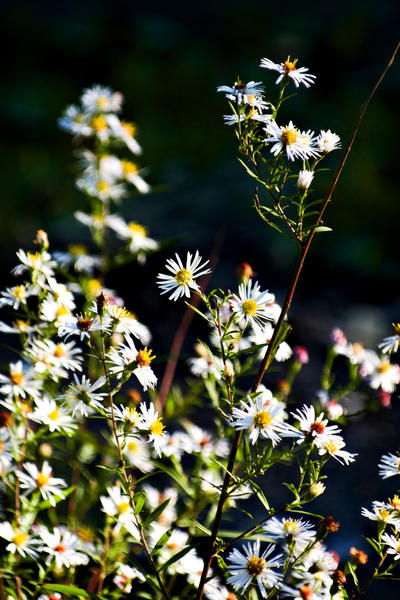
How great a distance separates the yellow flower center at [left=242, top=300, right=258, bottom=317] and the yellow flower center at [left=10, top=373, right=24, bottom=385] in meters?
0.29

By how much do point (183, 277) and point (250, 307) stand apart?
7 centimetres

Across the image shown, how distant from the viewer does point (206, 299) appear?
627 mm

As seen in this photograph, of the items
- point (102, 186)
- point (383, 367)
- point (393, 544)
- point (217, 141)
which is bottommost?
point (393, 544)

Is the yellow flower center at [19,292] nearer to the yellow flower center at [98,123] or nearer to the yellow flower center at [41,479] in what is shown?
the yellow flower center at [41,479]

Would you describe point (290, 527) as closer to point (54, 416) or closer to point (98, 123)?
point (54, 416)

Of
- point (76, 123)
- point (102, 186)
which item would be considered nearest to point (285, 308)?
point (102, 186)

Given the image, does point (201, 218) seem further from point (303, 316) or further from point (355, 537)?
point (355, 537)

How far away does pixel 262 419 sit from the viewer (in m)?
0.65

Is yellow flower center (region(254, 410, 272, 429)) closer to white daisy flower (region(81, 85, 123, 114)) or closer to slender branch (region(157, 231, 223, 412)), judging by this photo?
slender branch (region(157, 231, 223, 412))

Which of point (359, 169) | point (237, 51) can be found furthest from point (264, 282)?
point (237, 51)

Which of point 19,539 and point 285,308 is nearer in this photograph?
point 285,308

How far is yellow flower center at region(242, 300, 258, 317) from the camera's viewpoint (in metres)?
0.67

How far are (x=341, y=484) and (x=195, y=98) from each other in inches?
116

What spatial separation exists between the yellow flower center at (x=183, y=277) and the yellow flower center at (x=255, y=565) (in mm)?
294
